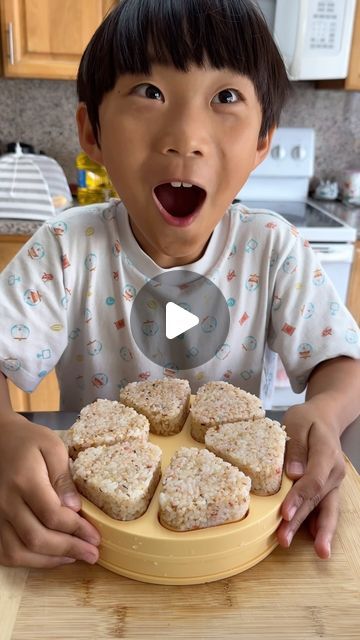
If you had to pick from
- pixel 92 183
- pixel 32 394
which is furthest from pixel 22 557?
pixel 92 183

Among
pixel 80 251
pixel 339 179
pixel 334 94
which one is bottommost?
pixel 339 179

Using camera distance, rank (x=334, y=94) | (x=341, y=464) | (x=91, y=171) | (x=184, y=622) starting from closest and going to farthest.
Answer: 1. (x=184, y=622)
2. (x=341, y=464)
3. (x=91, y=171)
4. (x=334, y=94)

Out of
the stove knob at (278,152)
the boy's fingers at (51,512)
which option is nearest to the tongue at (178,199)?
the boy's fingers at (51,512)

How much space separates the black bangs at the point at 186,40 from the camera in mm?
598

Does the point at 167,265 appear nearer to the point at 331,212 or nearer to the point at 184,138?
the point at 184,138

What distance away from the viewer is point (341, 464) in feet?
1.94

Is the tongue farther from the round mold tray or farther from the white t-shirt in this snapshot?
the round mold tray

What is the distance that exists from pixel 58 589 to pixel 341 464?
0.31 m

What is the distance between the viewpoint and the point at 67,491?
51cm

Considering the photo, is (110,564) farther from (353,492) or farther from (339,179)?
(339,179)

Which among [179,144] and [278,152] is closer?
[179,144]

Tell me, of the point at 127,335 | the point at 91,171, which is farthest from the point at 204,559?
the point at 91,171

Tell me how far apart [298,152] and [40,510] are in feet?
6.19
